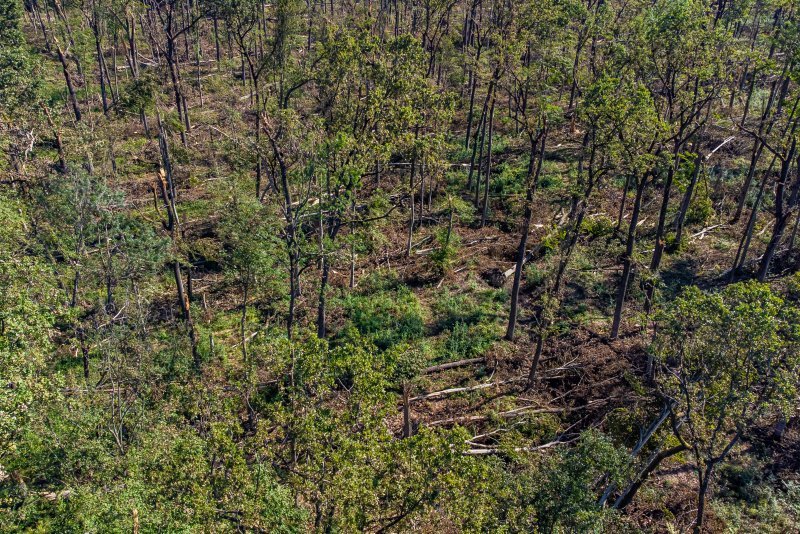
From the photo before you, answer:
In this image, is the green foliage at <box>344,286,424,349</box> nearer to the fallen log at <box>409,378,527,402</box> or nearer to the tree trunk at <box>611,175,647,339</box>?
the fallen log at <box>409,378,527,402</box>

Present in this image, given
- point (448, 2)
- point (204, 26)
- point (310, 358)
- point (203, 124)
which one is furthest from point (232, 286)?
point (204, 26)

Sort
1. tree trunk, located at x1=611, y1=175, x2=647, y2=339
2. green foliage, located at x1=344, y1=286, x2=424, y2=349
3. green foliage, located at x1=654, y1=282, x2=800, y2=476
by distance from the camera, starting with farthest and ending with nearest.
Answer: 1. green foliage, located at x1=344, y1=286, x2=424, y2=349
2. tree trunk, located at x1=611, y1=175, x2=647, y2=339
3. green foliage, located at x1=654, y1=282, x2=800, y2=476

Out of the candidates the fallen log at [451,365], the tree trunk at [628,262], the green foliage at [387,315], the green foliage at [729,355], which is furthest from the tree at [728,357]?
the green foliage at [387,315]

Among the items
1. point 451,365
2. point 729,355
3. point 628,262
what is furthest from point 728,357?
point 451,365

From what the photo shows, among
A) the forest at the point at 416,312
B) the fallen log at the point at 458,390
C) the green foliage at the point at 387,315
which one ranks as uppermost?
the forest at the point at 416,312

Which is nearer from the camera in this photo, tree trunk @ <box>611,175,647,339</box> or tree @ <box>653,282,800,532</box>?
→ tree @ <box>653,282,800,532</box>

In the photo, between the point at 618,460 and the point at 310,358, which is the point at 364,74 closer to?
the point at 310,358

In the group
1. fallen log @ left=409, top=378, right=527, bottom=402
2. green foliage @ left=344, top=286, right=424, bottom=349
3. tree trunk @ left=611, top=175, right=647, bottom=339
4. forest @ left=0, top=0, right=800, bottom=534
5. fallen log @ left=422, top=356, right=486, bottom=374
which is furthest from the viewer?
green foliage @ left=344, top=286, right=424, bottom=349

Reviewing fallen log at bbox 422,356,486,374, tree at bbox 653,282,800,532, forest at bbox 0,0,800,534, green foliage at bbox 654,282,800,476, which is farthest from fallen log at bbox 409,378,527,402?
green foliage at bbox 654,282,800,476

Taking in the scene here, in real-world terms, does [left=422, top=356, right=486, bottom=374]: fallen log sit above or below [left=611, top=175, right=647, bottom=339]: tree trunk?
below

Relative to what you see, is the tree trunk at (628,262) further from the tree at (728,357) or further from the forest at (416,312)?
the tree at (728,357)
